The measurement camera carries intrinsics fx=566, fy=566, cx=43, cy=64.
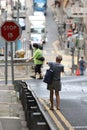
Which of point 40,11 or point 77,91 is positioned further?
point 40,11

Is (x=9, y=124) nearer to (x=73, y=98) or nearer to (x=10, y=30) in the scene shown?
(x=73, y=98)

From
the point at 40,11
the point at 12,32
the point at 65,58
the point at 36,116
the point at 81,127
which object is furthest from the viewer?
the point at 40,11

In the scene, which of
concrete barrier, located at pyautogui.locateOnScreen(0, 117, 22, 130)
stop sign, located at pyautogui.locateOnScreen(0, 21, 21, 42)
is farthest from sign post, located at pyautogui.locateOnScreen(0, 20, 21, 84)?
concrete barrier, located at pyautogui.locateOnScreen(0, 117, 22, 130)

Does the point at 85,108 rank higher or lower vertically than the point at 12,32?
lower

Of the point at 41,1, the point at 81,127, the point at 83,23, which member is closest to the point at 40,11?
the point at 41,1

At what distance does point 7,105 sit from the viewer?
1505 cm

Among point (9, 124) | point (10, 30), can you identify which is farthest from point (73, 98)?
point (9, 124)

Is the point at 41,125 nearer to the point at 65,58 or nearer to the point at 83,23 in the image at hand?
the point at 65,58

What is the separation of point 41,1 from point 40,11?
2.35m

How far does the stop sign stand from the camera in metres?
17.6

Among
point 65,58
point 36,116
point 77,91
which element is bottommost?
point 65,58

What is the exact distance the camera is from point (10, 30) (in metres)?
17.9

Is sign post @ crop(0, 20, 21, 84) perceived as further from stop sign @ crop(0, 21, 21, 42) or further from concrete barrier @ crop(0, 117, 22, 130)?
concrete barrier @ crop(0, 117, 22, 130)

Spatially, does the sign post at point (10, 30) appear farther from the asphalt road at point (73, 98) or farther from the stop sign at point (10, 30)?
the asphalt road at point (73, 98)
